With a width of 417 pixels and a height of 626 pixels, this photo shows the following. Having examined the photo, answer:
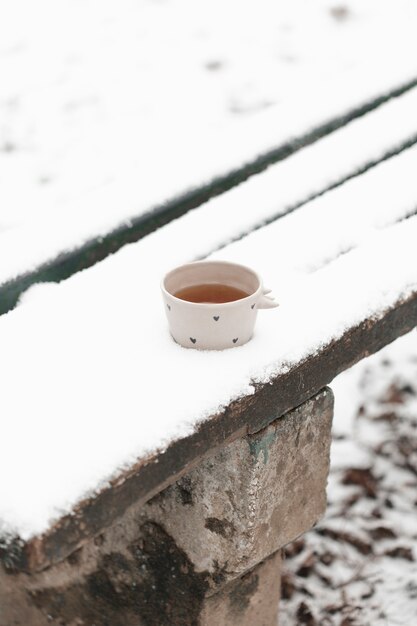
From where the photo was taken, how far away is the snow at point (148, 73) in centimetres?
365

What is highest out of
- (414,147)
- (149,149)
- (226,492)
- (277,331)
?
(149,149)

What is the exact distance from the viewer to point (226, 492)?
1.64 m

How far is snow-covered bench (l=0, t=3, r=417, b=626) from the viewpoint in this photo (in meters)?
1.27

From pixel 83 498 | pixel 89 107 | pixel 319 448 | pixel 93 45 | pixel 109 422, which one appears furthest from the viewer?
pixel 93 45

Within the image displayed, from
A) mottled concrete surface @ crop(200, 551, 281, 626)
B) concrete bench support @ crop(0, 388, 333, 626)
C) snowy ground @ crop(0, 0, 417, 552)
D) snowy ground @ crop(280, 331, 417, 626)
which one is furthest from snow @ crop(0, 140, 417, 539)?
snowy ground @ crop(280, 331, 417, 626)

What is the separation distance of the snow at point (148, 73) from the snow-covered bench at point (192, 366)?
1.44ft

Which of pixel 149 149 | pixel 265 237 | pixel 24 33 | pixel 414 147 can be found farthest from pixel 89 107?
pixel 265 237

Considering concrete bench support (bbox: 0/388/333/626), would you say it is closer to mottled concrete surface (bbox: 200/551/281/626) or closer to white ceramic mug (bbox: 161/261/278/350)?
mottled concrete surface (bbox: 200/551/281/626)

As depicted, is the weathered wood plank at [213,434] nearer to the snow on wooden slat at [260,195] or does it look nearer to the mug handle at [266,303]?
the mug handle at [266,303]

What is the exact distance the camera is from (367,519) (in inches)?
94.6

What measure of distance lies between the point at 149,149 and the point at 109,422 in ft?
8.72

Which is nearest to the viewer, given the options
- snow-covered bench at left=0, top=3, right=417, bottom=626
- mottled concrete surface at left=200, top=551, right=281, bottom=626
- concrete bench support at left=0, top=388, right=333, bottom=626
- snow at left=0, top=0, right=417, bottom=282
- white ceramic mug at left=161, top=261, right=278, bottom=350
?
snow-covered bench at left=0, top=3, right=417, bottom=626

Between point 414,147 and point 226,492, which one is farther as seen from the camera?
point 414,147

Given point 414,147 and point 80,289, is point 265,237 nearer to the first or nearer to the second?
point 80,289
